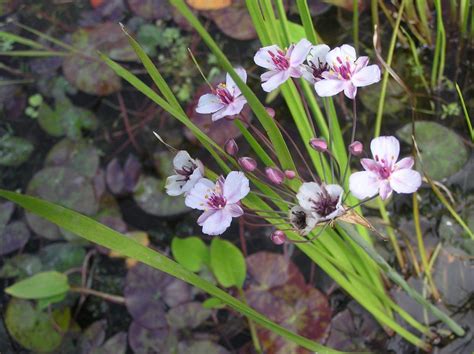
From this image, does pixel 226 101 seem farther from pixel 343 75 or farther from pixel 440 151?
pixel 440 151

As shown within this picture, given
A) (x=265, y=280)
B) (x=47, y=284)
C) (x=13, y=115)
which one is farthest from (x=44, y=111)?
(x=265, y=280)

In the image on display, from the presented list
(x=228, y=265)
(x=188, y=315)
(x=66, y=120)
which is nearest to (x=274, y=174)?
(x=228, y=265)

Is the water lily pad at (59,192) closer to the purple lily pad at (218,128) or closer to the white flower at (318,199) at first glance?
the purple lily pad at (218,128)

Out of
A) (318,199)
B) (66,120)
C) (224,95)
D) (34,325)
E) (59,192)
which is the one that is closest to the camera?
(318,199)

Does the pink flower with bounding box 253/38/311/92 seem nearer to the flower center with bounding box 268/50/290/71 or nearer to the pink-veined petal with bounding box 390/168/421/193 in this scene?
the flower center with bounding box 268/50/290/71

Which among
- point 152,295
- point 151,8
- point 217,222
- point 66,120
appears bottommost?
point 152,295

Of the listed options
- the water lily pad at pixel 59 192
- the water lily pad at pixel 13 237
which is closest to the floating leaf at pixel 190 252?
the water lily pad at pixel 59 192

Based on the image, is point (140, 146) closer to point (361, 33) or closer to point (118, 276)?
point (118, 276)
